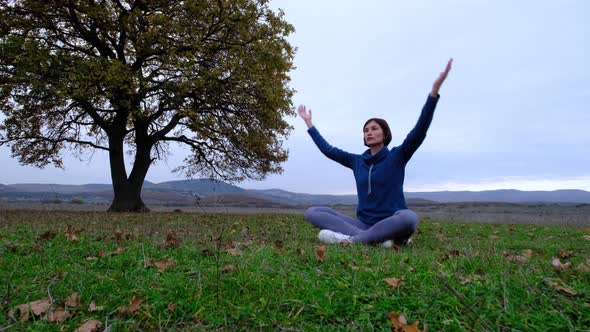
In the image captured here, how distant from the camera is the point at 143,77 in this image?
13.7 m

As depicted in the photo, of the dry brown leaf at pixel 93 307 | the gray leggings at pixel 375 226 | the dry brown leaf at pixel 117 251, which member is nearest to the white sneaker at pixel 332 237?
the gray leggings at pixel 375 226

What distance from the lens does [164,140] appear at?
1769 centimetres

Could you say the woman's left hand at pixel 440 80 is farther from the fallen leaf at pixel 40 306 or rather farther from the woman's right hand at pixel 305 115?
the fallen leaf at pixel 40 306

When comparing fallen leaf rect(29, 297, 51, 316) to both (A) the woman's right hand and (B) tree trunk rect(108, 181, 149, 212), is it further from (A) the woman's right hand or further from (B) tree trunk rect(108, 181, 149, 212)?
(B) tree trunk rect(108, 181, 149, 212)

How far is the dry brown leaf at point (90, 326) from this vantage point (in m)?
2.30

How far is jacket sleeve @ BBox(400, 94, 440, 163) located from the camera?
4.86 meters

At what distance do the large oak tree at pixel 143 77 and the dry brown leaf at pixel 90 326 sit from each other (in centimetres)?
1174

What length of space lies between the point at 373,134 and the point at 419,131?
2.73 feet

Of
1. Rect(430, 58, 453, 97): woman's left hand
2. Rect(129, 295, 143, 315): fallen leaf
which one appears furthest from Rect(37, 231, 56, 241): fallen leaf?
Rect(430, 58, 453, 97): woman's left hand

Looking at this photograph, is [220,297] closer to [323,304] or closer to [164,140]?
[323,304]

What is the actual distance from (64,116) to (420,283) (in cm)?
1661

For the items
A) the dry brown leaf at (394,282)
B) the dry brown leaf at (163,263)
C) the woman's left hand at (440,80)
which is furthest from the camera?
the woman's left hand at (440,80)

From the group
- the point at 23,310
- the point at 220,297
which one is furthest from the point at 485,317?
the point at 23,310

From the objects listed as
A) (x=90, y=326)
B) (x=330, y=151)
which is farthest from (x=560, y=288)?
(x=330, y=151)
